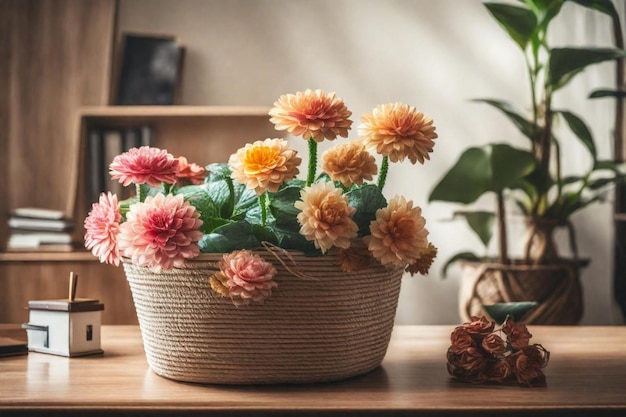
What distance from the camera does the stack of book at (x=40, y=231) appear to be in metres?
2.70

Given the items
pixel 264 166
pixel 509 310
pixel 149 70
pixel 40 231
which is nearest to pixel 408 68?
pixel 149 70

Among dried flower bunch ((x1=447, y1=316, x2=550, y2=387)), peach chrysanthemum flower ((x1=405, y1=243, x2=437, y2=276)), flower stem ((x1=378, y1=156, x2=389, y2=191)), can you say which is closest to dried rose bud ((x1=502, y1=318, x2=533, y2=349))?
dried flower bunch ((x1=447, y1=316, x2=550, y2=387))

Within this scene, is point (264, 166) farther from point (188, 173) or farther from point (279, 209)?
point (188, 173)

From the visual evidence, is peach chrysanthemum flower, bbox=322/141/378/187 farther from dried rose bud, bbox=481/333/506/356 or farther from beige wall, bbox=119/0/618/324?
beige wall, bbox=119/0/618/324

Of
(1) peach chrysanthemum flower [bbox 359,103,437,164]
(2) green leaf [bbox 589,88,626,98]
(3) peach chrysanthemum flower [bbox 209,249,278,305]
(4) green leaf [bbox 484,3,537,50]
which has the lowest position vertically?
(3) peach chrysanthemum flower [bbox 209,249,278,305]

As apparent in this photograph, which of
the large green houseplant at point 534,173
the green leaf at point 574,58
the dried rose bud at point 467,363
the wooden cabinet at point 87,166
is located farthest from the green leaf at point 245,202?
the wooden cabinet at point 87,166

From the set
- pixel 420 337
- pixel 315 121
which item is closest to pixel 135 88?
pixel 420 337

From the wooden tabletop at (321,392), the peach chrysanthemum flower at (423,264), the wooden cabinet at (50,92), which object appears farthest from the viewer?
the wooden cabinet at (50,92)

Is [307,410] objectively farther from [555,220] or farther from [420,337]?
[555,220]

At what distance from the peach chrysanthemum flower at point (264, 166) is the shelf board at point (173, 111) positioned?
1.88 m

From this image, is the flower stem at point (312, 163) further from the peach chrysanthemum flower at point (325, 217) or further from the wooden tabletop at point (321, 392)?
the wooden tabletop at point (321, 392)

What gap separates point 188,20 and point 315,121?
2242 mm

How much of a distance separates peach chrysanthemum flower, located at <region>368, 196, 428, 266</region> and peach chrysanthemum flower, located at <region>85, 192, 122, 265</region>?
32 cm

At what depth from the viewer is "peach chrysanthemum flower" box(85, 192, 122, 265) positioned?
0.94 m
